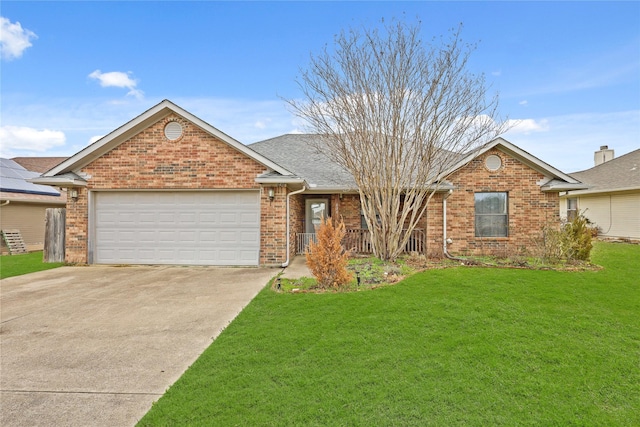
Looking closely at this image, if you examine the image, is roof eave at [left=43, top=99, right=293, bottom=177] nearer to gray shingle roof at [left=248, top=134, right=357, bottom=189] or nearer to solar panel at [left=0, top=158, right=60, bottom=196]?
gray shingle roof at [left=248, top=134, right=357, bottom=189]

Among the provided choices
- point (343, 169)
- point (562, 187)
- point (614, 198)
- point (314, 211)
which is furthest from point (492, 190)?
point (614, 198)

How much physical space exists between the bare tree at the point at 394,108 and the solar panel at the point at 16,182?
1559 cm

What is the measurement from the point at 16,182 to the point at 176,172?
1246cm

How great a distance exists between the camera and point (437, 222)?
11.8 metres

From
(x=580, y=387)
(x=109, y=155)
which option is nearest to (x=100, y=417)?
(x=580, y=387)

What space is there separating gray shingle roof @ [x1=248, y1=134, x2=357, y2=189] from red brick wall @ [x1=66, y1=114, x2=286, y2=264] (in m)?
1.37

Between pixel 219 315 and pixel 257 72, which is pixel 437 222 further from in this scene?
pixel 257 72

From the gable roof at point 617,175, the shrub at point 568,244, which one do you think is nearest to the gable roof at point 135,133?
the shrub at point 568,244

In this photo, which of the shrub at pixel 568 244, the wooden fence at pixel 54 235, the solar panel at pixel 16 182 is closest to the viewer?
the shrub at pixel 568 244

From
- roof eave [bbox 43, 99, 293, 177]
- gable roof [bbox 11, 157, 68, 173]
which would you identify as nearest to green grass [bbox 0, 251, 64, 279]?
roof eave [bbox 43, 99, 293, 177]

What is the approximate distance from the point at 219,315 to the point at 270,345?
1.71m

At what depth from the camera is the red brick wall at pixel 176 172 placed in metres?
10.1

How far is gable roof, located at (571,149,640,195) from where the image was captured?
16.5 metres

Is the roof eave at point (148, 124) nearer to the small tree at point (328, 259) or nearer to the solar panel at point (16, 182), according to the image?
the small tree at point (328, 259)
